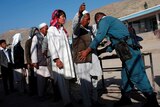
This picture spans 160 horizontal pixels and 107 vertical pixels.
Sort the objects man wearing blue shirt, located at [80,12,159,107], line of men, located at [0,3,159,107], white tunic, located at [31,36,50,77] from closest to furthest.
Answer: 1. man wearing blue shirt, located at [80,12,159,107]
2. line of men, located at [0,3,159,107]
3. white tunic, located at [31,36,50,77]

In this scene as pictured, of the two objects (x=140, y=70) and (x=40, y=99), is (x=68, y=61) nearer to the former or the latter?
(x=140, y=70)

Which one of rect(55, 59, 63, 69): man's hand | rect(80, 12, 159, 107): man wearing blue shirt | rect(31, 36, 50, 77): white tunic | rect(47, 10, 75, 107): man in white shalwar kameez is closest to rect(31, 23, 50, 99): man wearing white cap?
rect(31, 36, 50, 77): white tunic

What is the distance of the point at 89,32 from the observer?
6.26m

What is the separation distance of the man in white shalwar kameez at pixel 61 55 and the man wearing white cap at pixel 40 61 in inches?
66.2

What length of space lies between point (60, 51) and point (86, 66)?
61cm

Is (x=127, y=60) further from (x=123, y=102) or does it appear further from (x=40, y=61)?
(x=40, y=61)

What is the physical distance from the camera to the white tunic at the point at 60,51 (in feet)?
20.3

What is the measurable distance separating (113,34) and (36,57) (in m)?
3.11

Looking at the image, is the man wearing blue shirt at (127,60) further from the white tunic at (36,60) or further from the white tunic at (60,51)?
the white tunic at (36,60)

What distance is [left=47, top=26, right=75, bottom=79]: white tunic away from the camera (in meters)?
6.19

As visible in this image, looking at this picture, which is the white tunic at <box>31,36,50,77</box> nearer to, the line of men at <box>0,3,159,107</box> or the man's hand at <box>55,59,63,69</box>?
the line of men at <box>0,3,159,107</box>

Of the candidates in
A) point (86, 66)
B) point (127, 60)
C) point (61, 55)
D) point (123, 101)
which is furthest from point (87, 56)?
point (123, 101)

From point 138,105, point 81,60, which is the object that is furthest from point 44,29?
point 138,105

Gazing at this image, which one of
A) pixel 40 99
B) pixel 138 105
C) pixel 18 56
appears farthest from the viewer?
pixel 18 56
